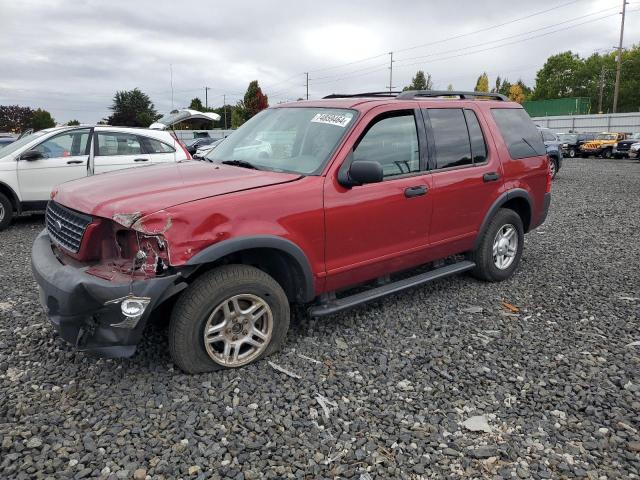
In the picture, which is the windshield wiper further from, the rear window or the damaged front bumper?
the rear window

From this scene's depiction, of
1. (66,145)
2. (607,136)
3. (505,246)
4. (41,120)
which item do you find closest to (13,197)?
(66,145)

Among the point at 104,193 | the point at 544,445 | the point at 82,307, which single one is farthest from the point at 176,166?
the point at 544,445

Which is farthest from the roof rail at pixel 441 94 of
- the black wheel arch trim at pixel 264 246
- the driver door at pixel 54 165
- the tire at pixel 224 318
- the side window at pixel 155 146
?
the driver door at pixel 54 165

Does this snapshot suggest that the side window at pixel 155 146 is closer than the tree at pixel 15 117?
Yes

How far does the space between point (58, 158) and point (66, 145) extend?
295mm

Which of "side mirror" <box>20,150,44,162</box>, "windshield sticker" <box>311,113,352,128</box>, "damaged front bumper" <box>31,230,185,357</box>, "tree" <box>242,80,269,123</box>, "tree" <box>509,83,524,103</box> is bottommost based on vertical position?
"damaged front bumper" <box>31,230,185,357</box>

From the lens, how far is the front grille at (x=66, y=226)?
318cm

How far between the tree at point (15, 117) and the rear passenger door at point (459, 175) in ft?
193

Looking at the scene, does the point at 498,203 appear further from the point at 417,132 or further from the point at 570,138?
the point at 570,138

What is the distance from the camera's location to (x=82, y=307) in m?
2.89

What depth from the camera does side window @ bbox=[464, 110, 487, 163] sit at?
4.75 meters

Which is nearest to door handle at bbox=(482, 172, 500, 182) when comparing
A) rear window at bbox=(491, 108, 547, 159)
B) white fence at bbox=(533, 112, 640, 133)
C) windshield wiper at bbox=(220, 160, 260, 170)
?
rear window at bbox=(491, 108, 547, 159)

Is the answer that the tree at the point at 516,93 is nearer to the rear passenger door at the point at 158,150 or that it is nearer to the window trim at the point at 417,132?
the rear passenger door at the point at 158,150

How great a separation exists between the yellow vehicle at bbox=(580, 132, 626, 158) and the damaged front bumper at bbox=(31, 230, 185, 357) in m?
30.0
